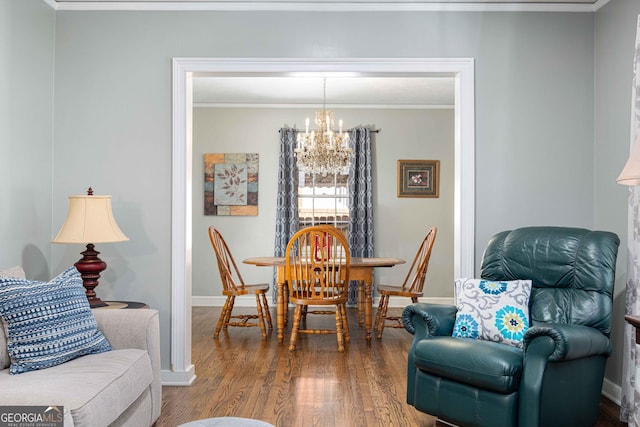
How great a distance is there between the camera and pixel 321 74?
12.6 feet

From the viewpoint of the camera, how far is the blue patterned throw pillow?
239cm

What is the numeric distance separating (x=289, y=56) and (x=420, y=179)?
12.5 ft

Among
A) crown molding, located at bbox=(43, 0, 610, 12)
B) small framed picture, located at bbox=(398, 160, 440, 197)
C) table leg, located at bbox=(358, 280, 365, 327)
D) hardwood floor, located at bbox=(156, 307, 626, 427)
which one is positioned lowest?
hardwood floor, located at bbox=(156, 307, 626, 427)

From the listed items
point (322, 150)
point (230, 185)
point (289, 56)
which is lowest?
point (230, 185)

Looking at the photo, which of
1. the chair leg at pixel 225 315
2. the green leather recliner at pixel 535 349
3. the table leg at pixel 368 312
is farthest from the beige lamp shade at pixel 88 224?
the table leg at pixel 368 312

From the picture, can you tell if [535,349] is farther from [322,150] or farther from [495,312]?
[322,150]

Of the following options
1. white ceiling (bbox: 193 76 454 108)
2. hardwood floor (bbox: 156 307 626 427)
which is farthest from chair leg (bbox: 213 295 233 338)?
white ceiling (bbox: 193 76 454 108)

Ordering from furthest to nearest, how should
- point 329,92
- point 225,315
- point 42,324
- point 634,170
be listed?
1. point 329,92
2. point 225,315
3. point 42,324
4. point 634,170

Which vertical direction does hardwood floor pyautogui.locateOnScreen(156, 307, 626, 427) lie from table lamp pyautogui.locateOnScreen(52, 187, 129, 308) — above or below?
below

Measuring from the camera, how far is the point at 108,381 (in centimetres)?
228

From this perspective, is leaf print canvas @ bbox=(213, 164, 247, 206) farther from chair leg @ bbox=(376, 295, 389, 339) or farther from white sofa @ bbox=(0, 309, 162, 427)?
white sofa @ bbox=(0, 309, 162, 427)

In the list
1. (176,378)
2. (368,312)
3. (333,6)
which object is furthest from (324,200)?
(176,378)

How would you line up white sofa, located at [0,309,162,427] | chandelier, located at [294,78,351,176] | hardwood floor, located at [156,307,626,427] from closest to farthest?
white sofa, located at [0,309,162,427]
hardwood floor, located at [156,307,626,427]
chandelier, located at [294,78,351,176]

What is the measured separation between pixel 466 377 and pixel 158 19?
2.99 metres
